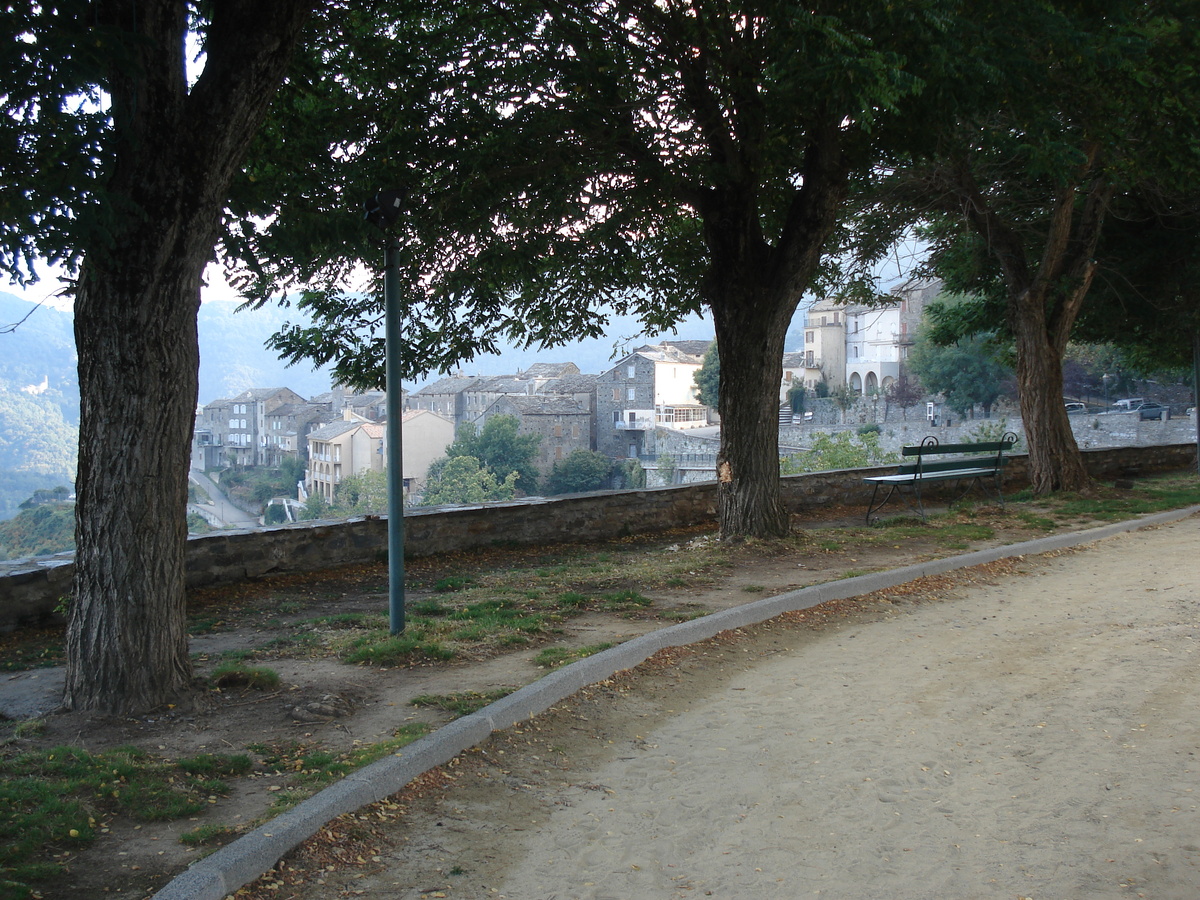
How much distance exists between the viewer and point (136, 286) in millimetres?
4465

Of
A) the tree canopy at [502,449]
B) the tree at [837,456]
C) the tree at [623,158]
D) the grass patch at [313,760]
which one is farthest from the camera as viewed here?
the tree canopy at [502,449]

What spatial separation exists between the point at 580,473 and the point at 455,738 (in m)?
51.9

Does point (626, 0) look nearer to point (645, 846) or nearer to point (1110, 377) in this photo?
point (645, 846)

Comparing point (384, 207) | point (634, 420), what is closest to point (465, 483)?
point (634, 420)

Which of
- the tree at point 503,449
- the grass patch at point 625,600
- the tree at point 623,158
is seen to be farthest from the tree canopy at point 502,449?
the grass patch at point 625,600

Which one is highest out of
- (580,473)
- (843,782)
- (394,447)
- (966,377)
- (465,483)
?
(966,377)

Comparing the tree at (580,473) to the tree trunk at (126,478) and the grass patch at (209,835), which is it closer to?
the tree trunk at (126,478)

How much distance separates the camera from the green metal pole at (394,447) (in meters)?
5.98

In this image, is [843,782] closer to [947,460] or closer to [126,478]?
[126,478]

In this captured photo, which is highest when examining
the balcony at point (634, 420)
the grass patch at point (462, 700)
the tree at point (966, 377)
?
the tree at point (966, 377)

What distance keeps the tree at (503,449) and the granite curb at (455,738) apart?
4523 cm

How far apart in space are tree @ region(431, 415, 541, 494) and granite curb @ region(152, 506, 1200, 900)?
4523 cm

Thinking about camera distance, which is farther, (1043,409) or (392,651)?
(1043,409)

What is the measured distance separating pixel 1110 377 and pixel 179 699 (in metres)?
58.8
